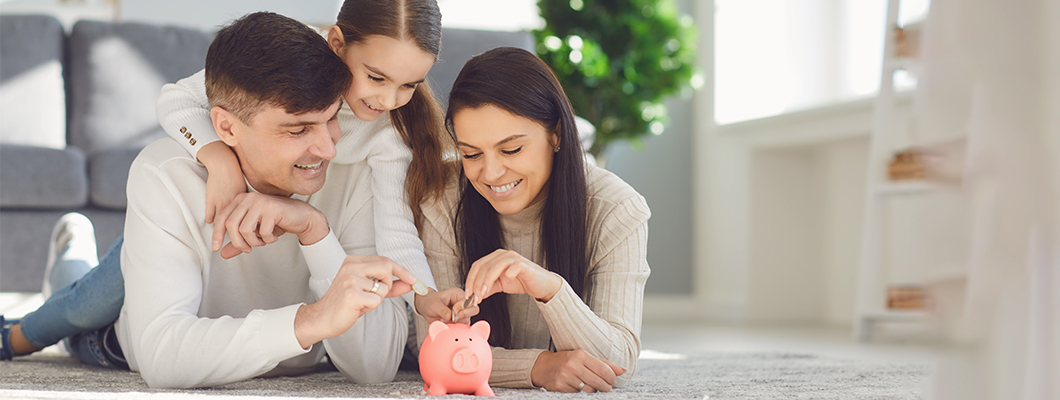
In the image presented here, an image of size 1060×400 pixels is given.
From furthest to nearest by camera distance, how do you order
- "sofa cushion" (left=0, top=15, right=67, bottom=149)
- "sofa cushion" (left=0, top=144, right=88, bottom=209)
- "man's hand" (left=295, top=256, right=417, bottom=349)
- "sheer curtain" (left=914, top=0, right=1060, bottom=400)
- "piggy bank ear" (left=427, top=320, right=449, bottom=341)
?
"sofa cushion" (left=0, top=15, right=67, bottom=149)
"sofa cushion" (left=0, top=144, right=88, bottom=209)
"piggy bank ear" (left=427, top=320, right=449, bottom=341)
"man's hand" (left=295, top=256, right=417, bottom=349)
"sheer curtain" (left=914, top=0, right=1060, bottom=400)

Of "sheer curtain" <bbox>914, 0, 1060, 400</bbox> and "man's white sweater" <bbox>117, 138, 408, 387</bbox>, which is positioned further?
"man's white sweater" <bbox>117, 138, 408, 387</bbox>

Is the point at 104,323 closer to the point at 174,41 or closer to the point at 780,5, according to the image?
the point at 174,41

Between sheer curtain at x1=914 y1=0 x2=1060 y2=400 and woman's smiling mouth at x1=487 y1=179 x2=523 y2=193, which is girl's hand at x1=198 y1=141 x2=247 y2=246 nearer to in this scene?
woman's smiling mouth at x1=487 y1=179 x2=523 y2=193

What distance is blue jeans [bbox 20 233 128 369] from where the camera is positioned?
4.60ft

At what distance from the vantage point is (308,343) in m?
1.02

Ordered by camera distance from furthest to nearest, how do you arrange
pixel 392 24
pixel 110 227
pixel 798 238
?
pixel 798 238 → pixel 110 227 → pixel 392 24

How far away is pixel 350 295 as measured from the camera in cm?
96

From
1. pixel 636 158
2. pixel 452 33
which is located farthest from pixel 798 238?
pixel 452 33

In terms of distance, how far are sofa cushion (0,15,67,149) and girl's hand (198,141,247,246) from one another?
2130mm

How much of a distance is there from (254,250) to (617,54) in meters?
2.39

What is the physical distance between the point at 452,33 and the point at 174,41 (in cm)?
109

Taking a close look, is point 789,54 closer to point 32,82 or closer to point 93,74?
point 93,74

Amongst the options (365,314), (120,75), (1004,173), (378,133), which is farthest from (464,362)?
(120,75)

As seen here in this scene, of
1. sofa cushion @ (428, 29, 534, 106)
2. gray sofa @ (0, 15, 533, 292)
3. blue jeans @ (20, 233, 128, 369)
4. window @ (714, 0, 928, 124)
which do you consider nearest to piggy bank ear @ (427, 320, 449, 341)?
blue jeans @ (20, 233, 128, 369)
